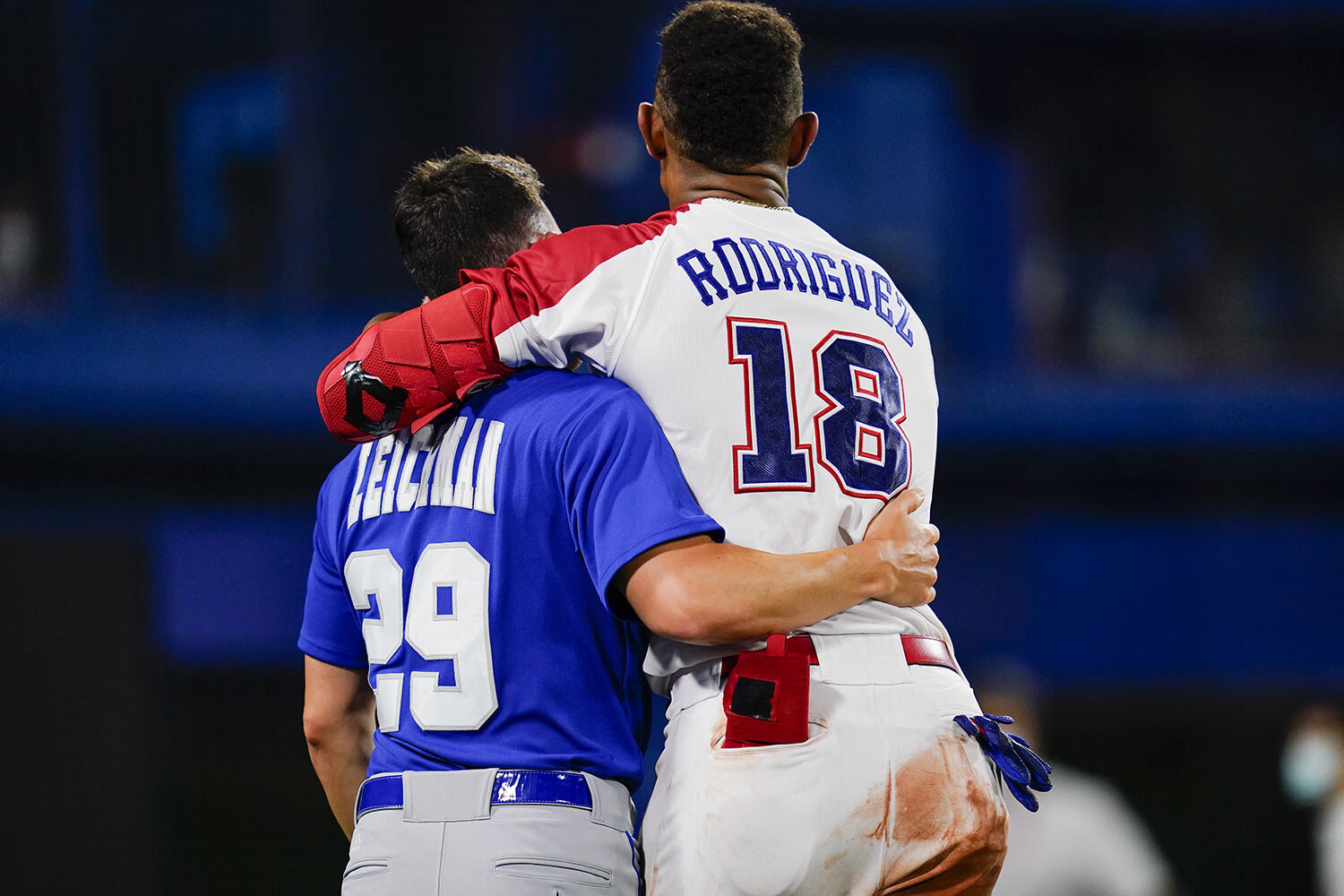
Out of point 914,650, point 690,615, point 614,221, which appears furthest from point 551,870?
point 614,221

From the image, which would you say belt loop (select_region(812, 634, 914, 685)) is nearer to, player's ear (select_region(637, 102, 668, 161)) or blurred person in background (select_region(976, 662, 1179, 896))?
player's ear (select_region(637, 102, 668, 161))

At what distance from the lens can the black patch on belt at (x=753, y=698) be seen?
1.64 m

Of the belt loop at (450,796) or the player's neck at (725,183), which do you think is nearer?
the belt loop at (450,796)

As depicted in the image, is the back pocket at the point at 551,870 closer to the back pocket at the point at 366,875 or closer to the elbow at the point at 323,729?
the back pocket at the point at 366,875

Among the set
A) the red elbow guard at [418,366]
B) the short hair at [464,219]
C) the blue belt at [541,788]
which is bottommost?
the blue belt at [541,788]

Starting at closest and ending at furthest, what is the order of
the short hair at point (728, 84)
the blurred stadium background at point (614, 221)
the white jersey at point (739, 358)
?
the white jersey at point (739, 358) → the short hair at point (728, 84) → the blurred stadium background at point (614, 221)

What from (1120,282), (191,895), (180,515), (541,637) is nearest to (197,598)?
(180,515)

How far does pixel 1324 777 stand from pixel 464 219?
5900 mm

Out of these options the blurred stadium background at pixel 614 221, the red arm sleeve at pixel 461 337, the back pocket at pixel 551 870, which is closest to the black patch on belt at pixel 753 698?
the back pocket at pixel 551 870

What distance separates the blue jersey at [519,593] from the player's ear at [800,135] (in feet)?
1.60

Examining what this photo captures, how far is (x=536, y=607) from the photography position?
5.93ft

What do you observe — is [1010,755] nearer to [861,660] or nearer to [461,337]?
[861,660]

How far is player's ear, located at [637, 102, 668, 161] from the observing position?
199 cm

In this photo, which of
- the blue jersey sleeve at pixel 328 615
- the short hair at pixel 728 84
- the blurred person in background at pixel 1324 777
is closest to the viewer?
the short hair at pixel 728 84
